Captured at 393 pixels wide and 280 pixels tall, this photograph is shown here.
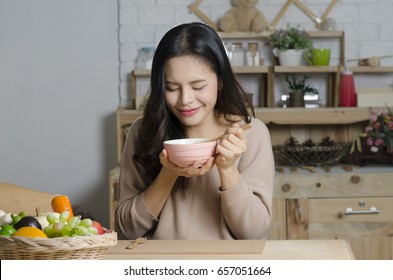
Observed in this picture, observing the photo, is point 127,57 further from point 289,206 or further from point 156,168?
point 156,168

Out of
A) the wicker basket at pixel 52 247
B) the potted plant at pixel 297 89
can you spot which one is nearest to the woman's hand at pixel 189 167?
the wicker basket at pixel 52 247

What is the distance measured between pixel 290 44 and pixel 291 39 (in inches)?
1.3

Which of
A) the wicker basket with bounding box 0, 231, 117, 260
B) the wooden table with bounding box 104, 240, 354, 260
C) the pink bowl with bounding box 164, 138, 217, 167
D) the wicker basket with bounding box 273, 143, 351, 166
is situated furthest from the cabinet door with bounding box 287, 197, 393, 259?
the wicker basket with bounding box 0, 231, 117, 260

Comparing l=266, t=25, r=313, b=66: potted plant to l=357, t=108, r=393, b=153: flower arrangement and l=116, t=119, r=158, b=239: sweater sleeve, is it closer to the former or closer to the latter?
l=357, t=108, r=393, b=153: flower arrangement

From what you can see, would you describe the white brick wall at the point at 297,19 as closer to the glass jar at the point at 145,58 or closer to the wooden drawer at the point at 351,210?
the glass jar at the point at 145,58

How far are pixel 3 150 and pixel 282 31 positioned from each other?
1.66m

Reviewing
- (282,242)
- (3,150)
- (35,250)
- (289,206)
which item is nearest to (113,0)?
(3,150)

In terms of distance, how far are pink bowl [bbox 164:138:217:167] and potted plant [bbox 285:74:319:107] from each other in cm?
211

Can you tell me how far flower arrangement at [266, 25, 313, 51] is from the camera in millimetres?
3676

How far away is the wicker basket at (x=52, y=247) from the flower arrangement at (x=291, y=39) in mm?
2502

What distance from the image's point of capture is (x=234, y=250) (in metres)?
1.61

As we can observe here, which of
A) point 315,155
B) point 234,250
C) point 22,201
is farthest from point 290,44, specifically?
point 234,250

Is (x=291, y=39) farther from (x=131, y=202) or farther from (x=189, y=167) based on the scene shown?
(x=189, y=167)

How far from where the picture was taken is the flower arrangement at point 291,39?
3676 mm
